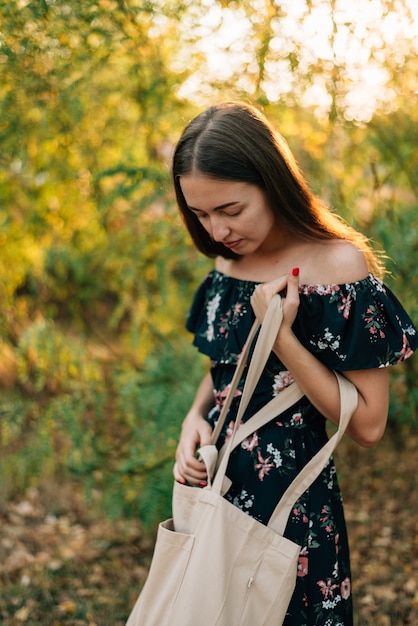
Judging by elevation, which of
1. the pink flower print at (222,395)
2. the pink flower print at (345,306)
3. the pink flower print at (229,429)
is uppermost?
the pink flower print at (345,306)

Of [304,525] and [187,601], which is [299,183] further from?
[187,601]

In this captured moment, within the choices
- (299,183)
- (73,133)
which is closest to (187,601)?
(299,183)

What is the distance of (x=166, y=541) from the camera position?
5.03 feet

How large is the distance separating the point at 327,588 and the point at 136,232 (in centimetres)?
223

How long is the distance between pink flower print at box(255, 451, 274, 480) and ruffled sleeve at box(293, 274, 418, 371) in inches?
10.8

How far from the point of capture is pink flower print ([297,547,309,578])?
1.62m

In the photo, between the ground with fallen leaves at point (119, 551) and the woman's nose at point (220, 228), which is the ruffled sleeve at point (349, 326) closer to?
the woman's nose at point (220, 228)

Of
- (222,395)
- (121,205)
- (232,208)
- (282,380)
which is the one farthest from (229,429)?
(121,205)

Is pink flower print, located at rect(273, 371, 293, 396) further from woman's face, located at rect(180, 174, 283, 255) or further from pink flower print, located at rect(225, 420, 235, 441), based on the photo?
woman's face, located at rect(180, 174, 283, 255)

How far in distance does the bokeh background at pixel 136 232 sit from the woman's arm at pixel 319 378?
1.03 metres

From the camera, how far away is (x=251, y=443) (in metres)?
1.68

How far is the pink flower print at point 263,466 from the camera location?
5.43 feet

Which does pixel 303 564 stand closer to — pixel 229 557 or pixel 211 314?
pixel 229 557

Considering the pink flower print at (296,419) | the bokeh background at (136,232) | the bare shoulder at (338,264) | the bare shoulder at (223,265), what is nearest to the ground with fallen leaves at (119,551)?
the bokeh background at (136,232)
